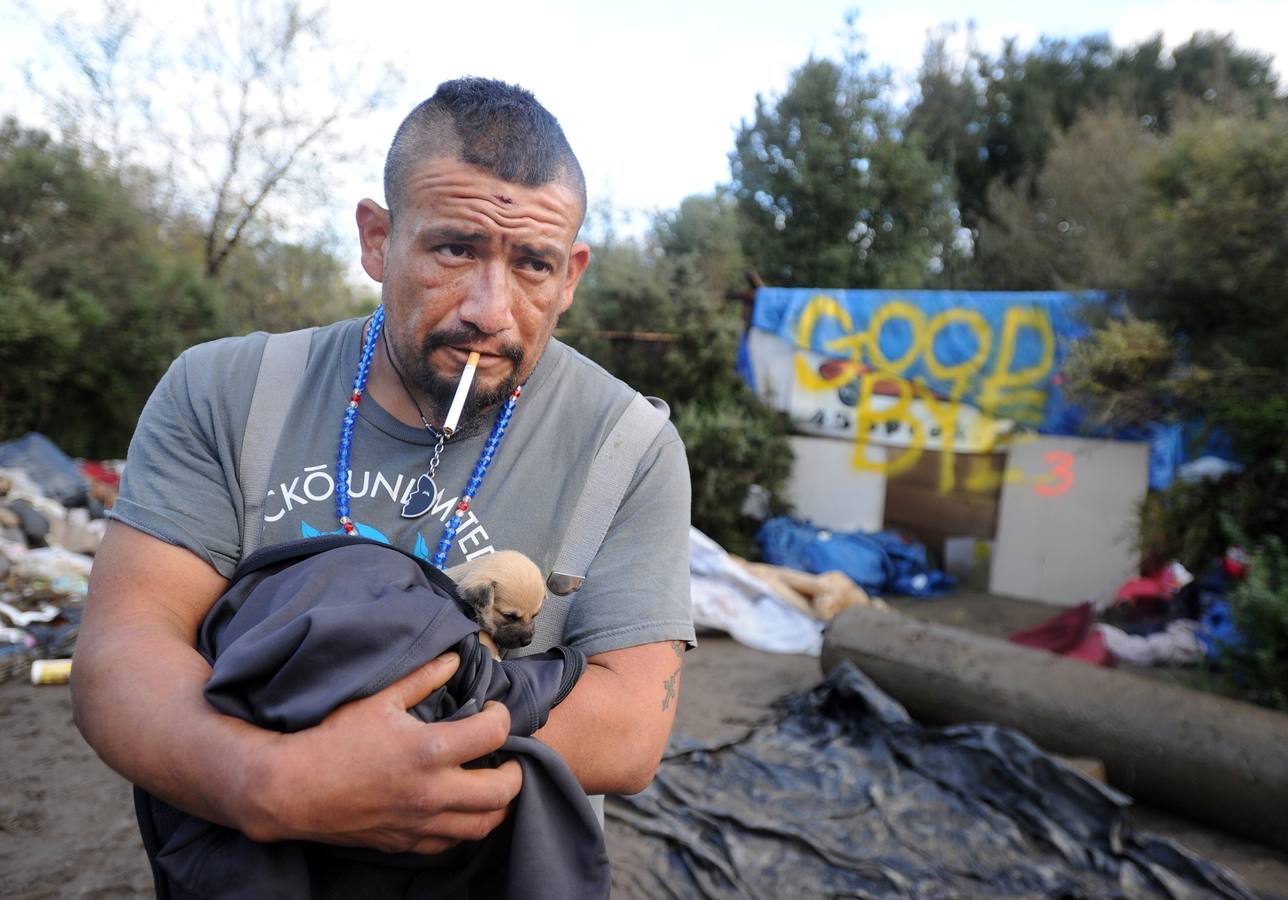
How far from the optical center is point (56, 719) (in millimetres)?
4953

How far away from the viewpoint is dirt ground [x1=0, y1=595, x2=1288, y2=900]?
3393mm

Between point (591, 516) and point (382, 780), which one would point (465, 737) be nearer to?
point (382, 780)

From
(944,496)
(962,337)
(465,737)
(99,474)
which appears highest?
(962,337)

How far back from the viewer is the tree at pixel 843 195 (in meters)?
15.5

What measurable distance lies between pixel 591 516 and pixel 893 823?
3.58 meters

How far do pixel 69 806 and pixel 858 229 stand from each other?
15.1m

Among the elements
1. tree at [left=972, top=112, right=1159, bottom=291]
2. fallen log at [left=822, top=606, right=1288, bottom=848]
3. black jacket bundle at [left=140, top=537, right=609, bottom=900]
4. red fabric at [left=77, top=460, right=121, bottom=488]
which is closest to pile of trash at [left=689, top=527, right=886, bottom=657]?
fallen log at [left=822, top=606, right=1288, bottom=848]

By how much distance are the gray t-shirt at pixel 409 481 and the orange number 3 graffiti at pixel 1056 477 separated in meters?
8.66

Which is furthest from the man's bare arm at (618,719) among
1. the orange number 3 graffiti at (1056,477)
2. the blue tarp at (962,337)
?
the orange number 3 graffiti at (1056,477)

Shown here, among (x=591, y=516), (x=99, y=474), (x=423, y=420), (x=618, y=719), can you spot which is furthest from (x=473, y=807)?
(x=99, y=474)

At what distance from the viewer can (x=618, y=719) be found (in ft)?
4.65

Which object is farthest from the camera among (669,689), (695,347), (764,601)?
(695,347)

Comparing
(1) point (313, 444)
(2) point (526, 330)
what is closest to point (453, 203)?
(2) point (526, 330)

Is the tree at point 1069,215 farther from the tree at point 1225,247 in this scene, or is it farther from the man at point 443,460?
the man at point 443,460
